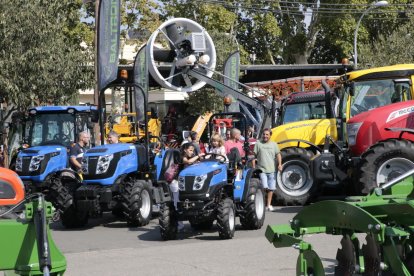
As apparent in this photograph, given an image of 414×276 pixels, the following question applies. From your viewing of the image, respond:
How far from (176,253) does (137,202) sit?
323 centimetres

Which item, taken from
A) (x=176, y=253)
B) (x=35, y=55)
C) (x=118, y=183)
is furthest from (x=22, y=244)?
(x=35, y=55)

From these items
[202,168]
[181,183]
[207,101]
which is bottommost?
[181,183]

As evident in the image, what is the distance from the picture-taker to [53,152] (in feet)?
54.4

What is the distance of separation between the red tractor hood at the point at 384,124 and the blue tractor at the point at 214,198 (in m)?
2.74

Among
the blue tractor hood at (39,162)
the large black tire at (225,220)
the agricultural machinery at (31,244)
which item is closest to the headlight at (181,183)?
the large black tire at (225,220)

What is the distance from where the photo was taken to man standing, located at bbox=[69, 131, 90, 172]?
1667cm

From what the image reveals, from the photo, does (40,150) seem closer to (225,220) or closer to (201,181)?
(201,181)

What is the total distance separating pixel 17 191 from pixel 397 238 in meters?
4.88

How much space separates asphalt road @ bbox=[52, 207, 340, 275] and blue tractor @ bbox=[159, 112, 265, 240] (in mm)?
259

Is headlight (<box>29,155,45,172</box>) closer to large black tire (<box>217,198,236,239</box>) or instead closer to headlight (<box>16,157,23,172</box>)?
headlight (<box>16,157,23,172</box>)

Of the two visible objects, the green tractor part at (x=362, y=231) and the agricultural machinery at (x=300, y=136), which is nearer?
the green tractor part at (x=362, y=231)

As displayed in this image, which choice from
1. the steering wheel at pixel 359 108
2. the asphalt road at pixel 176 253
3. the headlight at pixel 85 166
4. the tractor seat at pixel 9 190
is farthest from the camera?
the steering wheel at pixel 359 108

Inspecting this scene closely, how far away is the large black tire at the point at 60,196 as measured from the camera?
49.8 feet

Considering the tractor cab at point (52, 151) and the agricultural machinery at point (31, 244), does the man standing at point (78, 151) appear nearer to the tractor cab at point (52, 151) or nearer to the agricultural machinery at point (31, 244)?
the tractor cab at point (52, 151)
